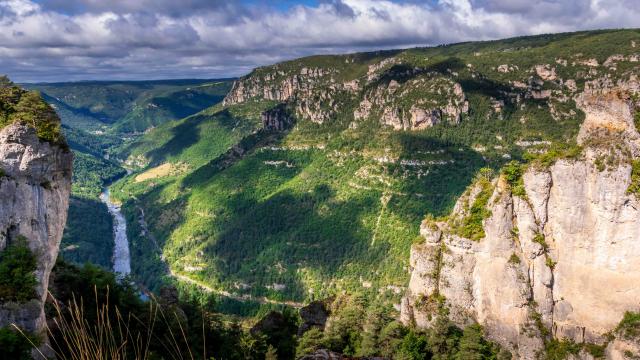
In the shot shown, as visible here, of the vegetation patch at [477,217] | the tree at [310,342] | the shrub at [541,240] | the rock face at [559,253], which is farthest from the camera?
the tree at [310,342]

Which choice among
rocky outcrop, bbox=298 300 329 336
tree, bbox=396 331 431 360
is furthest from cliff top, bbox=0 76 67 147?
tree, bbox=396 331 431 360

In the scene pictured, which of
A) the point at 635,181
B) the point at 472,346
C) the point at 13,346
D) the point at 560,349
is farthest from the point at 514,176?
the point at 13,346

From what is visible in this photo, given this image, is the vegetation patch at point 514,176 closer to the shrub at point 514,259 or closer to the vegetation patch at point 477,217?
the vegetation patch at point 477,217

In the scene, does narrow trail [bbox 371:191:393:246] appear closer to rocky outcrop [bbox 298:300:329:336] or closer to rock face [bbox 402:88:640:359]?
rocky outcrop [bbox 298:300:329:336]

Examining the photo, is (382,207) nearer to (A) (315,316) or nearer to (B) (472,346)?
(A) (315,316)

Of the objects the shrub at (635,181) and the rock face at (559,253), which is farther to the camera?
the rock face at (559,253)

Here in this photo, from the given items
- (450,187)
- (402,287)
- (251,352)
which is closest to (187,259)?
(402,287)

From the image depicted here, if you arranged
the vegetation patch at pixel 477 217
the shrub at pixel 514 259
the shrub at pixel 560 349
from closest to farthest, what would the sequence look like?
the shrub at pixel 560 349
the shrub at pixel 514 259
the vegetation patch at pixel 477 217

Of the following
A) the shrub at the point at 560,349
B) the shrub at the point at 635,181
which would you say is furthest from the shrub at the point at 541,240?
the shrub at the point at 560,349

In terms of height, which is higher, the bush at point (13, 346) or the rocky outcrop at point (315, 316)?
the bush at point (13, 346)
